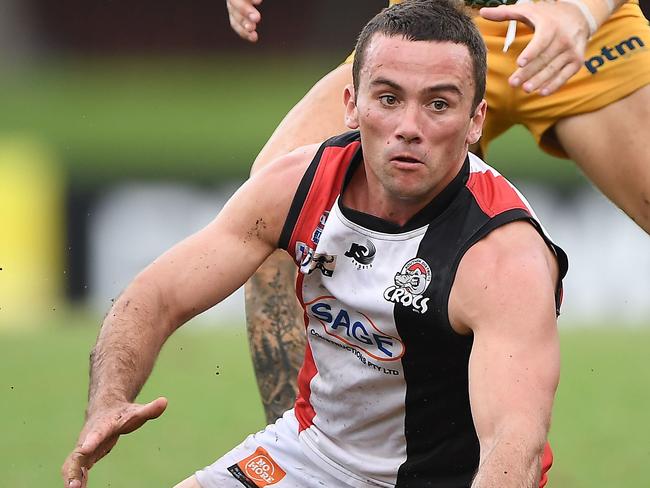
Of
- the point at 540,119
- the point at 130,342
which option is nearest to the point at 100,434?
the point at 130,342

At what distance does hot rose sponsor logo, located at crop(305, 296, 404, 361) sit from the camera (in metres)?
4.04

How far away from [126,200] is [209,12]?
5.53m

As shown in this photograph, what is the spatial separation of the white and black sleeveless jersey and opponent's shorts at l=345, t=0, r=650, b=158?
3.61 feet

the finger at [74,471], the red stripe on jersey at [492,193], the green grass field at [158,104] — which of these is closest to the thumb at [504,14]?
the red stripe on jersey at [492,193]

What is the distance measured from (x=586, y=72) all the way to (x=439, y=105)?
1437mm

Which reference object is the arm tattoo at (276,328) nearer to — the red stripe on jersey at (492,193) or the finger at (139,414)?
the red stripe on jersey at (492,193)

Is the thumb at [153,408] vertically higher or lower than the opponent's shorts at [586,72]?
lower

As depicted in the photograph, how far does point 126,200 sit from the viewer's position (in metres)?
13.4

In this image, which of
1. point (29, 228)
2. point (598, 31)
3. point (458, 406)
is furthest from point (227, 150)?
point (458, 406)

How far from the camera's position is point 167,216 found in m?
13.1

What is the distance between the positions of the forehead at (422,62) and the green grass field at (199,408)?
3184 mm

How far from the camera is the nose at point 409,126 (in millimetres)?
3777

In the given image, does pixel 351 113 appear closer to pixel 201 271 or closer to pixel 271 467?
pixel 201 271

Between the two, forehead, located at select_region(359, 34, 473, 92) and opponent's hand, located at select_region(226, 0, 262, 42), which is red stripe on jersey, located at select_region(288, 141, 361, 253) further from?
opponent's hand, located at select_region(226, 0, 262, 42)
